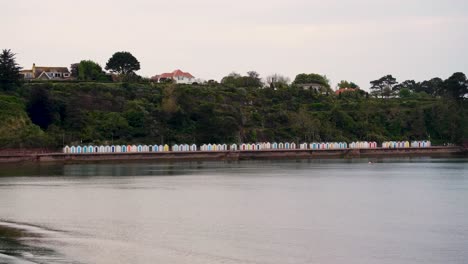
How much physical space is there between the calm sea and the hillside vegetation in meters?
36.5

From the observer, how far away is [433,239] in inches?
1442

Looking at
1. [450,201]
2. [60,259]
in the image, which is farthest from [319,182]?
[60,259]

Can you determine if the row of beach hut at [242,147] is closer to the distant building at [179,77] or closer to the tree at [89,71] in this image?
the tree at [89,71]

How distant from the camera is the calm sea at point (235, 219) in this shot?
33125 millimetres

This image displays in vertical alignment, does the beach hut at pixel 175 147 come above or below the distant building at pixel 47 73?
below

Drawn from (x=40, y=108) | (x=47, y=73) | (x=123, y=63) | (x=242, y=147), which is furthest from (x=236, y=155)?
(x=47, y=73)

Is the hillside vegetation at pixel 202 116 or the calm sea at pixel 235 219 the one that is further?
the hillside vegetation at pixel 202 116

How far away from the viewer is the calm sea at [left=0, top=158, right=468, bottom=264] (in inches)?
1304

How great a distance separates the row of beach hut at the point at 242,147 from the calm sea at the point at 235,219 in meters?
30.6

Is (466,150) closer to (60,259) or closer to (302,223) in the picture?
(302,223)

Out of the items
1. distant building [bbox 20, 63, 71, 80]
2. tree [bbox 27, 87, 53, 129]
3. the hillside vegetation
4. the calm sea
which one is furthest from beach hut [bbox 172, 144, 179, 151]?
distant building [bbox 20, 63, 71, 80]

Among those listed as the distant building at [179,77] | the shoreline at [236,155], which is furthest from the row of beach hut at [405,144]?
the distant building at [179,77]

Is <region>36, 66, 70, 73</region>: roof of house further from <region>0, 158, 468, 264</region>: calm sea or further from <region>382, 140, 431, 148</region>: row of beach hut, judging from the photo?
<region>0, 158, 468, 264</region>: calm sea

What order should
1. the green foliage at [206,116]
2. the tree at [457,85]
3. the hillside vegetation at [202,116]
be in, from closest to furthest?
the hillside vegetation at [202,116] < the green foliage at [206,116] < the tree at [457,85]
